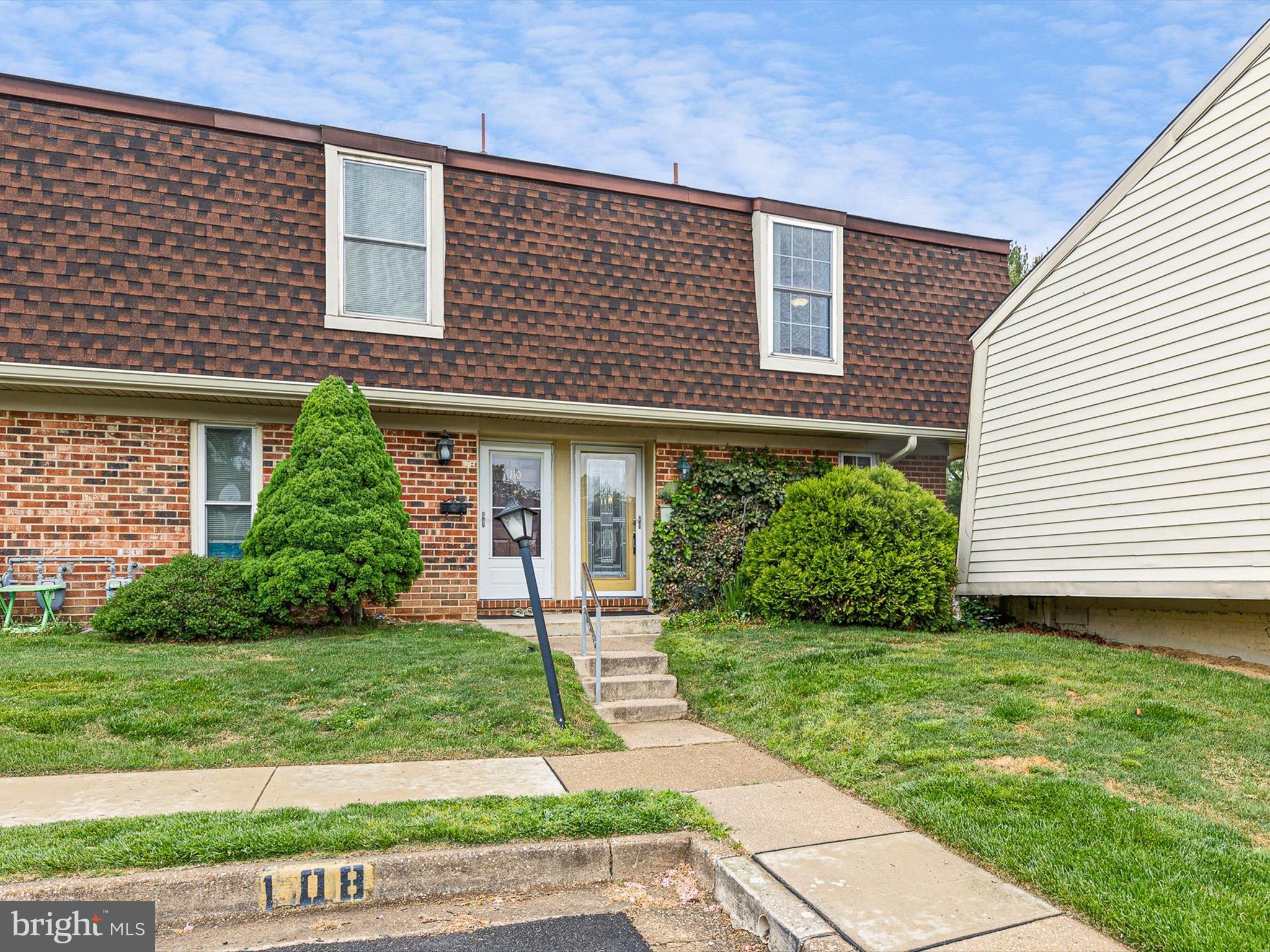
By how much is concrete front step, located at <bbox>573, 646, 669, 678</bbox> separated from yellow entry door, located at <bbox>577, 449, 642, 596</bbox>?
276 centimetres

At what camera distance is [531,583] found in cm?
600

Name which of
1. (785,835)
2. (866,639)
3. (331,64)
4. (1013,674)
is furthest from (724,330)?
(331,64)

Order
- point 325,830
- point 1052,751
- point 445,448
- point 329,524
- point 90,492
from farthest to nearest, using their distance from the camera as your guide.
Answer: point 445,448, point 90,492, point 329,524, point 1052,751, point 325,830

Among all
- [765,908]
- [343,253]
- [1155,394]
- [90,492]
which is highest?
[343,253]

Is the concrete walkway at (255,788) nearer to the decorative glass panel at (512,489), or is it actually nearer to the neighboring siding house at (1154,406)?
the decorative glass panel at (512,489)

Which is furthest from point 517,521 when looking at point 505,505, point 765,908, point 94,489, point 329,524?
point 94,489

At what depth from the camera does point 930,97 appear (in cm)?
1298

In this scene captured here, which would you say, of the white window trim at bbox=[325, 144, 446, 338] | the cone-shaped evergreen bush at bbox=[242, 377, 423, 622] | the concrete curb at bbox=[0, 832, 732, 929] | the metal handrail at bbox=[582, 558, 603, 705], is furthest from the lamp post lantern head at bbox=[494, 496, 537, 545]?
the white window trim at bbox=[325, 144, 446, 338]

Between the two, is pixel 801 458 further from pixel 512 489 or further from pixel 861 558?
pixel 512 489

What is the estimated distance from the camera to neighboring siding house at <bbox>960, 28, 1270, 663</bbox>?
6.60m

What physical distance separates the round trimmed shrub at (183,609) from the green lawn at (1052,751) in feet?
13.0

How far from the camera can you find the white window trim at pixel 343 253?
8.84 m

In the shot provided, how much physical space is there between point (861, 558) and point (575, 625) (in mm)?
3045

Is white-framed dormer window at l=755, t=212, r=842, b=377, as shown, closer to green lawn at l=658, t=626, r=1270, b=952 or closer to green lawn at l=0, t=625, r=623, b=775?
green lawn at l=658, t=626, r=1270, b=952
